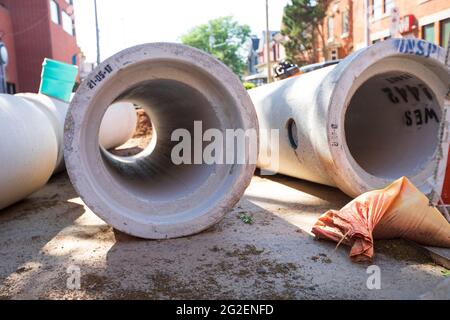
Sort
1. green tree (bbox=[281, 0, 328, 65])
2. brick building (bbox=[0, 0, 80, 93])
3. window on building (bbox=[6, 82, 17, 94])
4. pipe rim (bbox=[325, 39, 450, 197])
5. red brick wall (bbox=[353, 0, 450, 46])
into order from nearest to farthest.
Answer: pipe rim (bbox=[325, 39, 450, 197]), red brick wall (bbox=[353, 0, 450, 46]), window on building (bbox=[6, 82, 17, 94]), brick building (bbox=[0, 0, 80, 93]), green tree (bbox=[281, 0, 328, 65])

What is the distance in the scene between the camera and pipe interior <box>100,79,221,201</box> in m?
4.30

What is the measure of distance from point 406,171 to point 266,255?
210 cm

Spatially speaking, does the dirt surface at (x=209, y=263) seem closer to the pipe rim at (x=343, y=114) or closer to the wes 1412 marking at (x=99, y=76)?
the pipe rim at (x=343, y=114)

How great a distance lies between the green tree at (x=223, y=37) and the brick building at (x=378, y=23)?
28.5m

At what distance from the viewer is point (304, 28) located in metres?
29.5

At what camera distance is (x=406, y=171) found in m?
4.83

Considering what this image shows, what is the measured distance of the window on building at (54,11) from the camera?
21.4 metres

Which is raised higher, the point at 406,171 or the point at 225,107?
the point at 225,107

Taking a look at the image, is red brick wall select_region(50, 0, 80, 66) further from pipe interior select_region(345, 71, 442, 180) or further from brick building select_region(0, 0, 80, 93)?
pipe interior select_region(345, 71, 442, 180)

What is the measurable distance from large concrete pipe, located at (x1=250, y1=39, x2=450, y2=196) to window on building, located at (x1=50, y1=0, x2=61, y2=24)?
18.1 m

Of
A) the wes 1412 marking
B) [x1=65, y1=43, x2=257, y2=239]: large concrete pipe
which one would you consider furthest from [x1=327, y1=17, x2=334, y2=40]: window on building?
the wes 1412 marking
